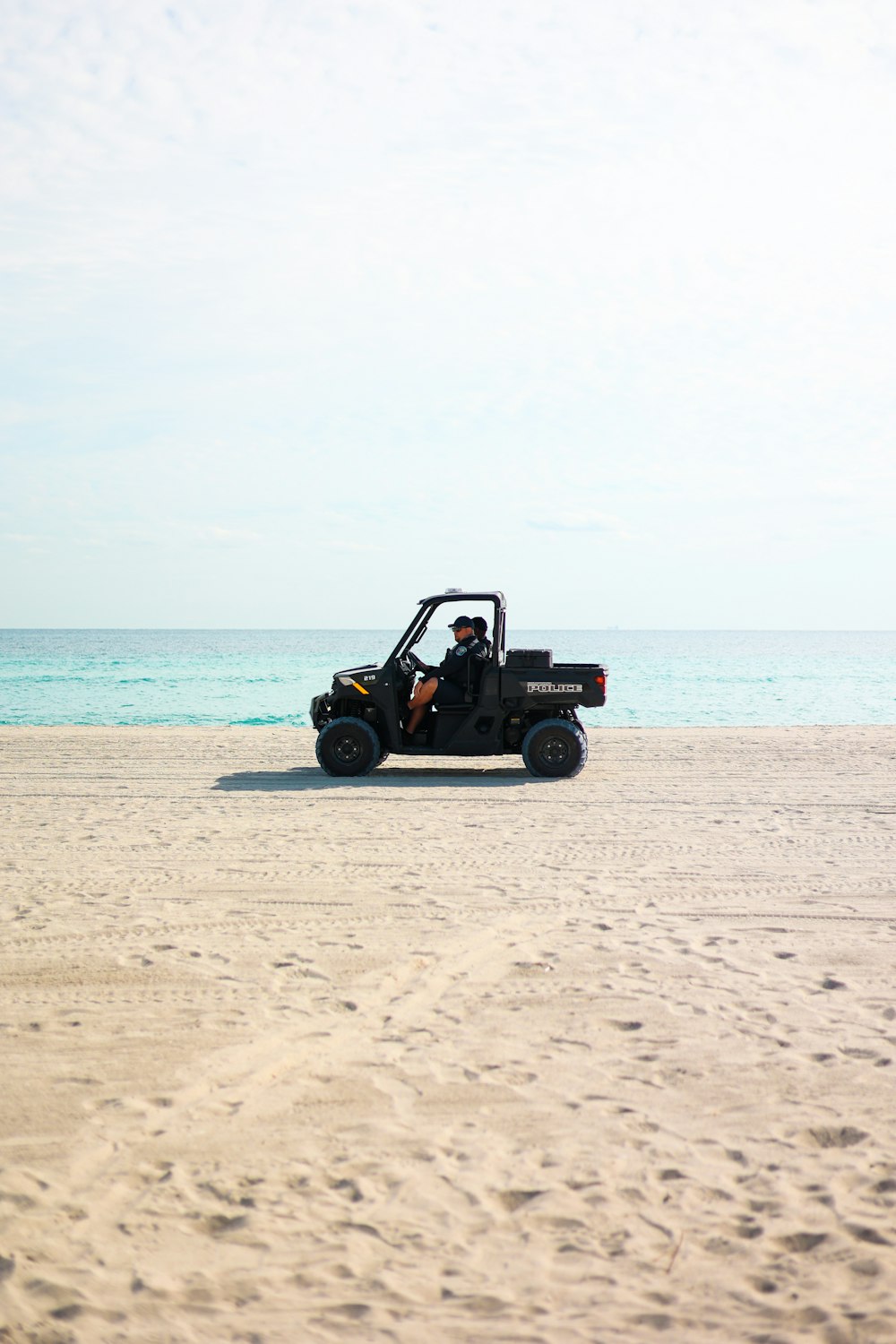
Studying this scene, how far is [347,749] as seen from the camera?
11.3 meters

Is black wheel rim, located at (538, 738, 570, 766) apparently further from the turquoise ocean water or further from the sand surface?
the sand surface

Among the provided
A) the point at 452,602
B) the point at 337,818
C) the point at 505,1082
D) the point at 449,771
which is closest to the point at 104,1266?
the point at 505,1082

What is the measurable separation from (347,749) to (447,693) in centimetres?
125

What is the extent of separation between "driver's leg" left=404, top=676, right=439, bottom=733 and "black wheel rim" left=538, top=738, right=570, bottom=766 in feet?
4.37

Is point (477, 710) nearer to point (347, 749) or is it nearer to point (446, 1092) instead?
point (347, 749)

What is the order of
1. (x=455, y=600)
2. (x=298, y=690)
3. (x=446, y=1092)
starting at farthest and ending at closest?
(x=298, y=690)
(x=455, y=600)
(x=446, y=1092)

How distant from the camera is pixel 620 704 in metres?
31.7

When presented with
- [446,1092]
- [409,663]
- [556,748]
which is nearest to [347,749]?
[409,663]

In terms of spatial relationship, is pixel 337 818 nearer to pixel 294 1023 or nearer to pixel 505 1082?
pixel 294 1023

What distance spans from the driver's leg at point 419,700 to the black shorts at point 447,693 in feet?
0.15

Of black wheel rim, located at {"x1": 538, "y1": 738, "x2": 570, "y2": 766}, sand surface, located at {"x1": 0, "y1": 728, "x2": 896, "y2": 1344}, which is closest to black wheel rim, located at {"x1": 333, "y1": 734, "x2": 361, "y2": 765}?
black wheel rim, located at {"x1": 538, "y1": 738, "x2": 570, "y2": 766}

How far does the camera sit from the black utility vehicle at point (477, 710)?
10.9m

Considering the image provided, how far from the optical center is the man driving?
10829mm

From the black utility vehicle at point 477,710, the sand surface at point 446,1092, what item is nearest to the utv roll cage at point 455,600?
the black utility vehicle at point 477,710
